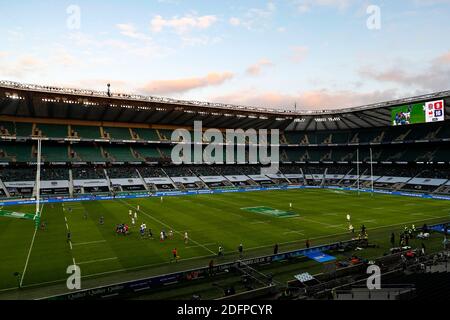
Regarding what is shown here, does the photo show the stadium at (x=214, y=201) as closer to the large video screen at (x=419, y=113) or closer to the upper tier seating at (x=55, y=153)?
the large video screen at (x=419, y=113)

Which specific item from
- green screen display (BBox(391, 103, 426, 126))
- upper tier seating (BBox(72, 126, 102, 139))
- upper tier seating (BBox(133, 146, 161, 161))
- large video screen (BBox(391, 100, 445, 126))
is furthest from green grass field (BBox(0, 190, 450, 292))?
upper tier seating (BBox(133, 146, 161, 161))

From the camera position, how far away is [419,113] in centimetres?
6344


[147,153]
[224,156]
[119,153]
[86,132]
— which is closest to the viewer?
[86,132]

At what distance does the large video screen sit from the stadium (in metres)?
0.26

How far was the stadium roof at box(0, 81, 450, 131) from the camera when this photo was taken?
59.7 metres

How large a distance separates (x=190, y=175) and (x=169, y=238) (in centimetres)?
4936

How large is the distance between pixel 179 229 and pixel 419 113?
53720 mm

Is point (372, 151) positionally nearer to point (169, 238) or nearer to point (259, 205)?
point (259, 205)

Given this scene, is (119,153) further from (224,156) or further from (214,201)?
(214,201)

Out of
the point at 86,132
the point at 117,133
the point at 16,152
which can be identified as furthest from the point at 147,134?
the point at 16,152

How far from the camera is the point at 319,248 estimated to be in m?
25.8

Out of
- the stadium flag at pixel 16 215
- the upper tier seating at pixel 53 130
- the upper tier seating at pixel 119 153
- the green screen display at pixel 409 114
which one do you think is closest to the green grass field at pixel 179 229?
→ the stadium flag at pixel 16 215

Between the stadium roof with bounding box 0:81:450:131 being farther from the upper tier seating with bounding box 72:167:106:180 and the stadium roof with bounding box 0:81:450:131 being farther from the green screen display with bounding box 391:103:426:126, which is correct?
the upper tier seating with bounding box 72:167:106:180
